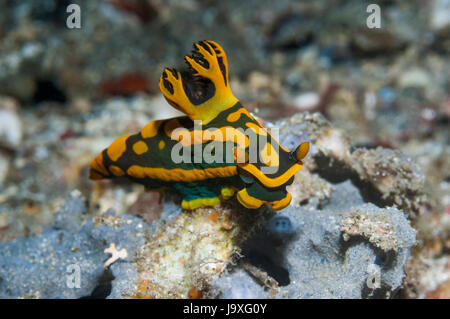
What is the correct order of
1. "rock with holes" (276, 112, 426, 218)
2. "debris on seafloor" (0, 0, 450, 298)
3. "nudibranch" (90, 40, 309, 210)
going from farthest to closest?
"rock with holes" (276, 112, 426, 218), "debris on seafloor" (0, 0, 450, 298), "nudibranch" (90, 40, 309, 210)

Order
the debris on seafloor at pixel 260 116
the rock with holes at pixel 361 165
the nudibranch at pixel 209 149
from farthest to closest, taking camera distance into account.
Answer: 1. the rock with holes at pixel 361 165
2. the debris on seafloor at pixel 260 116
3. the nudibranch at pixel 209 149

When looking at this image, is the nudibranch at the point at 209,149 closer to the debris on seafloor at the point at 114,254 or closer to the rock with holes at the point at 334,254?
the rock with holes at the point at 334,254

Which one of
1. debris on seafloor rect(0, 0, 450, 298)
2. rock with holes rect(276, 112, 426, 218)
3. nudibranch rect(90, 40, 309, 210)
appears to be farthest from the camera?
rock with holes rect(276, 112, 426, 218)

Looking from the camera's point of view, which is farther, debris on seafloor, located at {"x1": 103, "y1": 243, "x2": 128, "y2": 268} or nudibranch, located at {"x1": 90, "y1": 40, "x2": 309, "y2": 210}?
debris on seafloor, located at {"x1": 103, "y1": 243, "x2": 128, "y2": 268}

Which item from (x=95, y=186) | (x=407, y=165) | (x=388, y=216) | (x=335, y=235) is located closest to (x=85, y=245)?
(x=95, y=186)

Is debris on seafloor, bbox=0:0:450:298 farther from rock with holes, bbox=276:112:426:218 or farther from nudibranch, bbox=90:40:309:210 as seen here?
nudibranch, bbox=90:40:309:210

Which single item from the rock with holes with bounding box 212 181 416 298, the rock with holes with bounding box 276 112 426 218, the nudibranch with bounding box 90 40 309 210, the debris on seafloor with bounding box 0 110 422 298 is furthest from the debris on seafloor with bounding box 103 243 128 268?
the rock with holes with bounding box 276 112 426 218

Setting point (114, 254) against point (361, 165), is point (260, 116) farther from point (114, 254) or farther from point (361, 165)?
point (114, 254)

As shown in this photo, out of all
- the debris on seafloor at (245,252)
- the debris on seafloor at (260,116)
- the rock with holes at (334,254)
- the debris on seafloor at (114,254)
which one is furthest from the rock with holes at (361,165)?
the debris on seafloor at (114,254)
